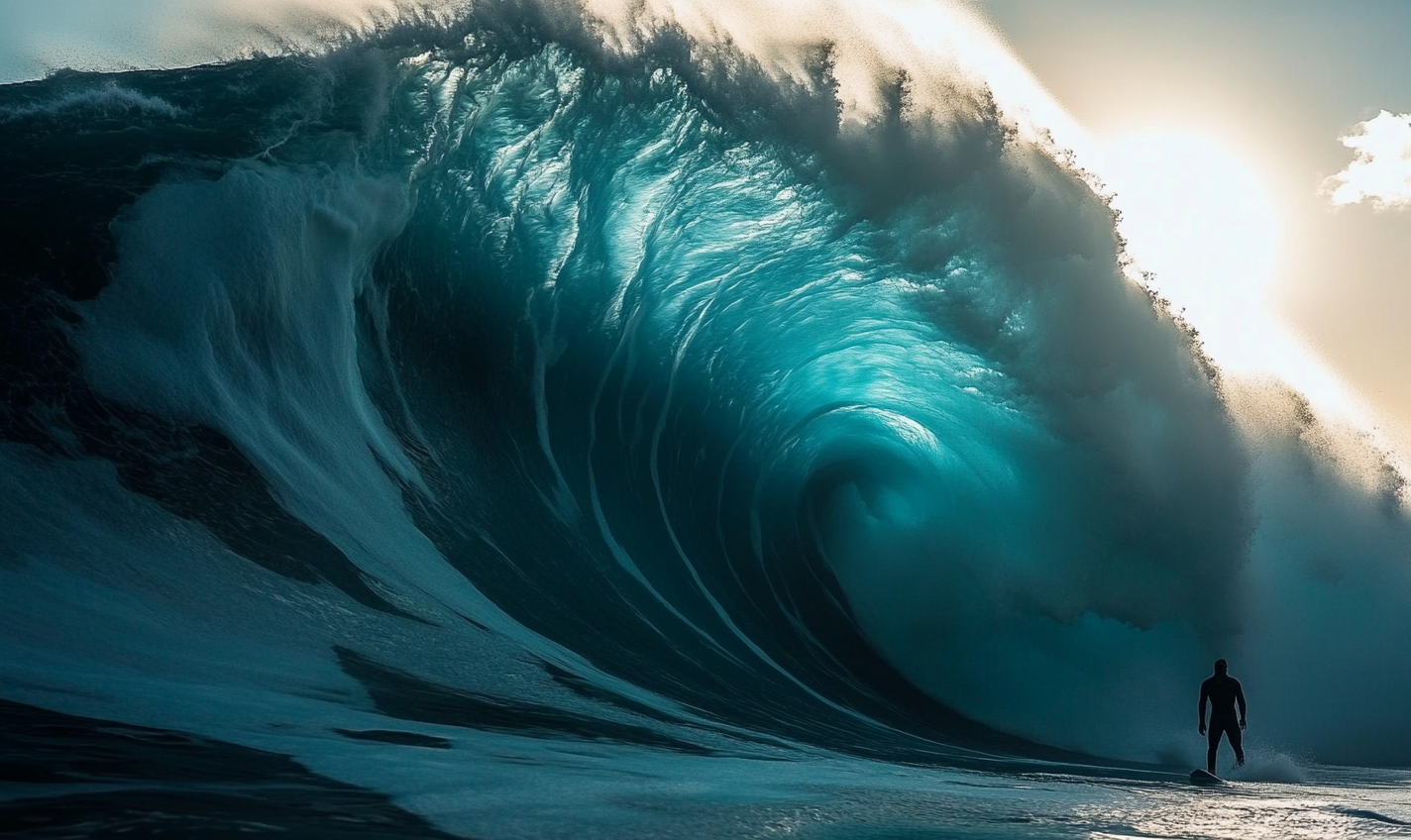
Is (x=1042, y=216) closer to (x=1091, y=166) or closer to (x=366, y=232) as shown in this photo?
(x=1091, y=166)

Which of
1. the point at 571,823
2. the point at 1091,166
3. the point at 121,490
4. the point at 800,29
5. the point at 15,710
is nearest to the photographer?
the point at 571,823

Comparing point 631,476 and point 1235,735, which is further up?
point 631,476

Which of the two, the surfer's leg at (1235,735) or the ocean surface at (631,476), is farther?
the surfer's leg at (1235,735)

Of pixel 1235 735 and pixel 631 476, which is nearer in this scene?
pixel 1235 735

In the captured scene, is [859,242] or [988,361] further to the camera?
[988,361]

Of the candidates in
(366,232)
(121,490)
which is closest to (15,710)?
(121,490)

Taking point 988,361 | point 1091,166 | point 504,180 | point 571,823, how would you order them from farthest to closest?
point 988,361 < point 1091,166 < point 504,180 < point 571,823

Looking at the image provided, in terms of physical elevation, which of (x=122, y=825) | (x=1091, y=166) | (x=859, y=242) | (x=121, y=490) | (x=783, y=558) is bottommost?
(x=122, y=825)

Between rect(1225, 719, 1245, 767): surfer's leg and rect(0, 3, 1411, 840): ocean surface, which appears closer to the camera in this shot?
rect(0, 3, 1411, 840): ocean surface
